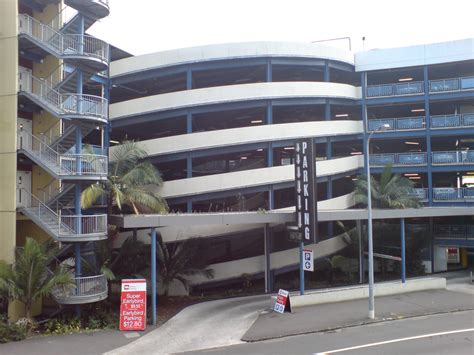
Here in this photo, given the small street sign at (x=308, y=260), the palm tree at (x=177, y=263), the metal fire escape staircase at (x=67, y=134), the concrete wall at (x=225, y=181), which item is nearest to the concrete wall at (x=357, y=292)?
the small street sign at (x=308, y=260)

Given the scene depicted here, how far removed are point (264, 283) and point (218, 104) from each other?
37.9 feet

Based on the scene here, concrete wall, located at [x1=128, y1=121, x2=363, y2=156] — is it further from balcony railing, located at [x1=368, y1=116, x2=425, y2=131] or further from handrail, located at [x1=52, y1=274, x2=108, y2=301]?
handrail, located at [x1=52, y1=274, x2=108, y2=301]

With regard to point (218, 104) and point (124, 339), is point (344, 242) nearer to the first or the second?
point (218, 104)

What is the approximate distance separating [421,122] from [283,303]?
19.6 m

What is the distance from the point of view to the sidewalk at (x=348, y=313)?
16281 millimetres

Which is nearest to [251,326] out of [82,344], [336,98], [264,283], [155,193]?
[82,344]

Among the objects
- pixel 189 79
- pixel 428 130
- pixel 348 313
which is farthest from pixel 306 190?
pixel 428 130

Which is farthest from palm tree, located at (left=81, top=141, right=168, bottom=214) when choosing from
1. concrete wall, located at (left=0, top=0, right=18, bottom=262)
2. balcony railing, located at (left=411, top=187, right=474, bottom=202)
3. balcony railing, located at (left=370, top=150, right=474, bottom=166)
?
balcony railing, located at (left=411, top=187, right=474, bottom=202)

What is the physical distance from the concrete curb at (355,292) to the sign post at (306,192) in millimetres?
1034

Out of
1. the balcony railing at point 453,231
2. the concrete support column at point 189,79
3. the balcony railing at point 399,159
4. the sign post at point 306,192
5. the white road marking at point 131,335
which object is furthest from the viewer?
the balcony railing at point 399,159

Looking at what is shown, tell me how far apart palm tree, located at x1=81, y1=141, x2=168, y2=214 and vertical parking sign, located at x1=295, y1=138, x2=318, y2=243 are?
24.7 feet

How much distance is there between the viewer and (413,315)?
18250 mm

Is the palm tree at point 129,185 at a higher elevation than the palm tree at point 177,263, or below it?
higher

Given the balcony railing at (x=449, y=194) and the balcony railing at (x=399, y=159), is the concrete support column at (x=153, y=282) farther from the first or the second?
the balcony railing at (x=449, y=194)
